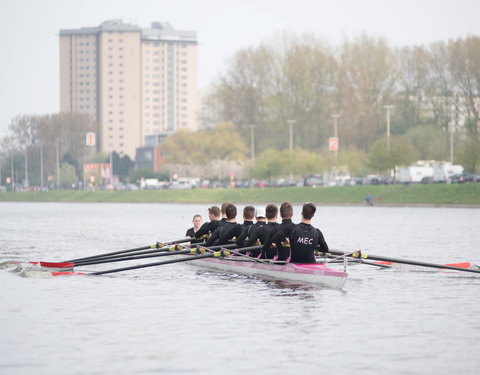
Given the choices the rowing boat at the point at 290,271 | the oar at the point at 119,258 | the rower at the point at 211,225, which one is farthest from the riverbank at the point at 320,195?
the oar at the point at 119,258

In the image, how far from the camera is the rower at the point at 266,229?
62.3 ft

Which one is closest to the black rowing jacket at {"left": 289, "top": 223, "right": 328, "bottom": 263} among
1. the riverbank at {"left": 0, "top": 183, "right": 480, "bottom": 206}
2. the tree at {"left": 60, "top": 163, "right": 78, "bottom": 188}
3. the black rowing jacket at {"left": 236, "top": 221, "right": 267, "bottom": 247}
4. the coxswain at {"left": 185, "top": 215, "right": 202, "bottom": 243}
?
the black rowing jacket at {"left": 236, "top": 221, "right": 267, "bottom": 247}

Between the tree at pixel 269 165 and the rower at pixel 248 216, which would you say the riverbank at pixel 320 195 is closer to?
the tree at pixel 269 165

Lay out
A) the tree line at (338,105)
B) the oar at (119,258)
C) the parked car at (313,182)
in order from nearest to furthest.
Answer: the oar at (119,258) < the tree line at (338,105) < the parked car at (313,182)

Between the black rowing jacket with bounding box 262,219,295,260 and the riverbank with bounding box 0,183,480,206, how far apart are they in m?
53.6

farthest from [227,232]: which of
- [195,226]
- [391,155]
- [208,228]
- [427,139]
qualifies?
[427,139]

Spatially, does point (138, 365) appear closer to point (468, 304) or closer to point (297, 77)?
point (468, 304)

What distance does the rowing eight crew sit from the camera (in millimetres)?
17859

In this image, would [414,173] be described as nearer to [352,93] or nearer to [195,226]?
[352,93]

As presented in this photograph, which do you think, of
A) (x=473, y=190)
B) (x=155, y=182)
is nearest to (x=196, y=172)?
(x=155, y=182)

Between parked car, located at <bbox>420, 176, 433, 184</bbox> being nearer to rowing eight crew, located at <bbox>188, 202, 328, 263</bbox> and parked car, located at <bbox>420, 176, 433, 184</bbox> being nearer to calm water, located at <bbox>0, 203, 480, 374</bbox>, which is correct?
calm water, located at <bbox>0, 203, 480, 374</bbox>

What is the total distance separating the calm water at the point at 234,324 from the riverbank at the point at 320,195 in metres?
51.8

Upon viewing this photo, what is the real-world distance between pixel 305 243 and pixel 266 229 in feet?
6.74

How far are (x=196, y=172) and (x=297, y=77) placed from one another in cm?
2932
